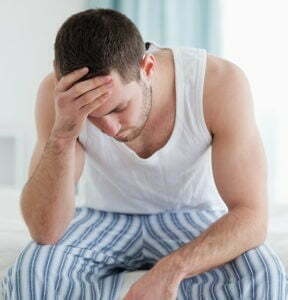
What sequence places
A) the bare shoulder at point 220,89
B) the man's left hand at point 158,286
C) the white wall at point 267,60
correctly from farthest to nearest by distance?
1. the white wall at point 267,60
2. the bare shoulder at point 220,89
3. the man's left hand at point 158,286

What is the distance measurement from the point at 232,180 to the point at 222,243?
0.55ft

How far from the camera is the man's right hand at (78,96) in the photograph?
125 centimetres

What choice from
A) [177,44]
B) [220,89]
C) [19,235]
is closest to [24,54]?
[177,44]

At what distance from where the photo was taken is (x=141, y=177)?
1554mm

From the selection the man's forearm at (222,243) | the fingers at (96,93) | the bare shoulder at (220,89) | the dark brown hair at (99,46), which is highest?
the dark brown hair at (99,46)

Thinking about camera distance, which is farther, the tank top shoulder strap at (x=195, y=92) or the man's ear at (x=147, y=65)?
the tank top shoulder strap at (x=195, y=92)

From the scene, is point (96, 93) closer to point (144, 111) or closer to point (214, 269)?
point (144, 111)

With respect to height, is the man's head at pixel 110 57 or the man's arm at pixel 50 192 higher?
the man's head at pixel 110 57

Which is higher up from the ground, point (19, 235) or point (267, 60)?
point (267, 60)

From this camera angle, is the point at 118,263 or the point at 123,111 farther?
the point at 118,263

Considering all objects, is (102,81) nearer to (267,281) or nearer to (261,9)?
(267,281)

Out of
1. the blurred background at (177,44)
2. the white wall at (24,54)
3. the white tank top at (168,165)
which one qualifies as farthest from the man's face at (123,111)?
the white wall at (24,54)

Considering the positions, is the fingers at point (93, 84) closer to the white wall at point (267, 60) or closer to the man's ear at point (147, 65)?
the man's ear at point (147, 65)

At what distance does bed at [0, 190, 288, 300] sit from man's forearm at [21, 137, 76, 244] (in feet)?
0.63
